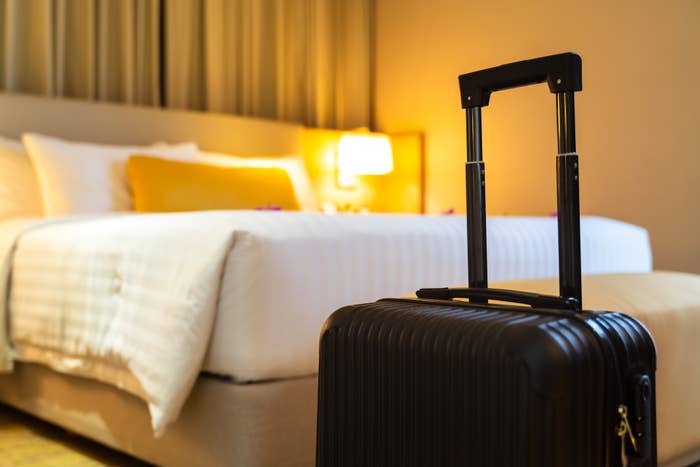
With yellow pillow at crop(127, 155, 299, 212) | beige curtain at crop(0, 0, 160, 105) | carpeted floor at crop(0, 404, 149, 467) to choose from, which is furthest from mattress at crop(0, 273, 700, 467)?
beige curtain at crop(0, 0, 160, 105)

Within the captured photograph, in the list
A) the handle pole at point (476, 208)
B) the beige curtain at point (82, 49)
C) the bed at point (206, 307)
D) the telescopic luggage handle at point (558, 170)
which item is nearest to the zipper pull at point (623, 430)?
the telescopic luggage handle at point (558, 170)

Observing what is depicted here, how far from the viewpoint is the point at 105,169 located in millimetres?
3180

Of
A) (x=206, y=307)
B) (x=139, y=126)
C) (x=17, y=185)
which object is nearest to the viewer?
(x=206, y=307)

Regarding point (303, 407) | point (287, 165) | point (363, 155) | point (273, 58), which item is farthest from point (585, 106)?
point (303, 407)

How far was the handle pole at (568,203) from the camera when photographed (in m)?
1.00

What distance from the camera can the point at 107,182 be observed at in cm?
316

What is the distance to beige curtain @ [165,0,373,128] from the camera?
4215mm

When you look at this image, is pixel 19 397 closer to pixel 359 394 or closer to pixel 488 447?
pixel 359 394

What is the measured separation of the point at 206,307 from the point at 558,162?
0.87 meters

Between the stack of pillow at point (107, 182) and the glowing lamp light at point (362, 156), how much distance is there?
1.29 metres

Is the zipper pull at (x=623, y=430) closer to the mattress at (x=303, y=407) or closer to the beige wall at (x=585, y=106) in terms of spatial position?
the mattress at (x=303, y=407)

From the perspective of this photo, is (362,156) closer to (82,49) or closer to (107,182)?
(82,49)

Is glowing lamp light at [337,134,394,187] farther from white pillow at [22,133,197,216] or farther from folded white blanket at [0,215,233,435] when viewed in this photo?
folded white blanket at [0,215,233,435]

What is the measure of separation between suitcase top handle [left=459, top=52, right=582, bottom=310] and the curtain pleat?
117 inches
